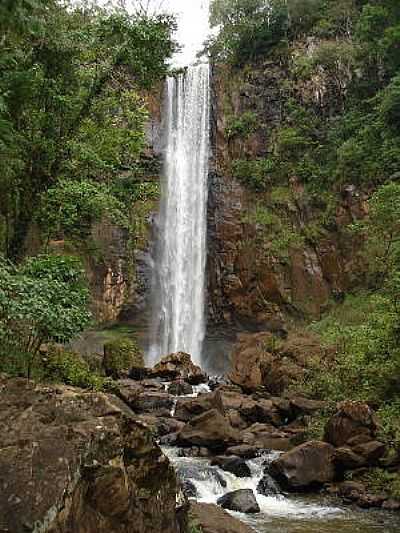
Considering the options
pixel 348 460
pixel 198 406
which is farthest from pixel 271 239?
pixel 348 460

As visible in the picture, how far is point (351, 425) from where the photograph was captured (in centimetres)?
1068

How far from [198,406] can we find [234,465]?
149 inches

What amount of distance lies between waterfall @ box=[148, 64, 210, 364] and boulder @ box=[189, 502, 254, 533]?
18.8m

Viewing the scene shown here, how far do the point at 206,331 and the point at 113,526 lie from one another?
2251 centimetres

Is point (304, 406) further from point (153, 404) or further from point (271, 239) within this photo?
point (271, 239)

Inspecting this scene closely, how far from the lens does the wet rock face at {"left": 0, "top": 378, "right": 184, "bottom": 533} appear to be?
3.38 meters

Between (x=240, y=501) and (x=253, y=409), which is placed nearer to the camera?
(x=240, y=501)

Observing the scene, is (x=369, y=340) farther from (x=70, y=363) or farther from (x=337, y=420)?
(x=70, y=363)

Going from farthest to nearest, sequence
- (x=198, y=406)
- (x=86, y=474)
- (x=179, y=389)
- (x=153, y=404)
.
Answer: (x=179, y=389), (x=153, y=404), (x=198, y=406), (x=86, y=474)

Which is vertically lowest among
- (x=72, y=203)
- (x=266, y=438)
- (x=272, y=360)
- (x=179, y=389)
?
(x=266, y=438)

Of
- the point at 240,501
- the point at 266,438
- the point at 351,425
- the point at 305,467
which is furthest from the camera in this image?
the point at 266,438

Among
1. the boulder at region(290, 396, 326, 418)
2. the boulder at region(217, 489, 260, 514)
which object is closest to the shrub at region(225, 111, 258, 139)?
the boulder at region(290, 396, 326, 418)

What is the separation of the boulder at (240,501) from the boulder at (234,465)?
1.04 m

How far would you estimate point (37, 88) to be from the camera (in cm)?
Result: 977
